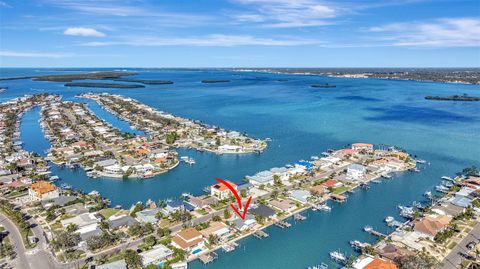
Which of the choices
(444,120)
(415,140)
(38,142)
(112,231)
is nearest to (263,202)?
(112,231)

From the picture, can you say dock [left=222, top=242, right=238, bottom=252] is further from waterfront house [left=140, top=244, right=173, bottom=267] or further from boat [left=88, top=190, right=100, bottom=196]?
boat [left=88, top=190, right=100, bottom=196]

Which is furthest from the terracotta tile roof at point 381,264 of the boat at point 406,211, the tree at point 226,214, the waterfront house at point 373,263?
the tree at point 226,214

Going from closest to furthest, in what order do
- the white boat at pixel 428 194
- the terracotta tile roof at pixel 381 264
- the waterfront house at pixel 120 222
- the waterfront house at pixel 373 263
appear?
the terracotta tile roof at pixel 381 264 → the waterfront house at pixel 373 263 → the waterfront house at pixel 120 222 → the white boat at pixel 428 194

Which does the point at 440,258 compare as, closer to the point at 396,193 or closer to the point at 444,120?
the point at 396,193

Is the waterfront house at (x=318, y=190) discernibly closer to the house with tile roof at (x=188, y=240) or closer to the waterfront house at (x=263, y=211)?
the waterfront house at (x=263, y=211)

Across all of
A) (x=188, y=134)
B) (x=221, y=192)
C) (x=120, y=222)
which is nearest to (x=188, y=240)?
(x=120, y=222)

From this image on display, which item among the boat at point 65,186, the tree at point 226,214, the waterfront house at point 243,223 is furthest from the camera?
the boat at point 65,186
